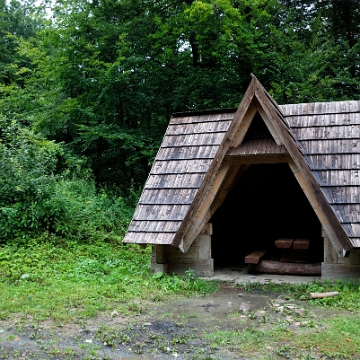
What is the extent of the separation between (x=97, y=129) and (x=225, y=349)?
10.3 m

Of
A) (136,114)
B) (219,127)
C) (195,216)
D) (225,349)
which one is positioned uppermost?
(136,114)

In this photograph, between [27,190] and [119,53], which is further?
[119,53]

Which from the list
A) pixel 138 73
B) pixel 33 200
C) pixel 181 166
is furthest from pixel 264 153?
pixel 138 73

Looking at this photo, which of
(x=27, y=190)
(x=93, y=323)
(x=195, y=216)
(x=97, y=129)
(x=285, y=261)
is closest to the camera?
(x=93, y=323)

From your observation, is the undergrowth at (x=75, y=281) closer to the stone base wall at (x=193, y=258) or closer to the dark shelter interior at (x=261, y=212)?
the stone base wall at (x=193, y=258)

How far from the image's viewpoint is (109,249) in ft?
32.1

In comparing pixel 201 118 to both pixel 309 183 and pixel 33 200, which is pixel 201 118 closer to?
pixel 309 183

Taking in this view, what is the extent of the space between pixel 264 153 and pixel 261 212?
11.5 ft

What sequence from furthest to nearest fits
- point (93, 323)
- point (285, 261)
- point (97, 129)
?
point (97, 129), point (285, 261), point (93, 323)

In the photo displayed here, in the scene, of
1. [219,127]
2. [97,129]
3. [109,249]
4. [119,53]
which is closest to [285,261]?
[219,127]

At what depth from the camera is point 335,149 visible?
780 centimetres

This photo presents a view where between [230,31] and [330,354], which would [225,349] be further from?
[230,31]

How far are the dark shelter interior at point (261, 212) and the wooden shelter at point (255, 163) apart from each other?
735 millimetres

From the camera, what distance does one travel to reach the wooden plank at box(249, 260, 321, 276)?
26.2 feet
